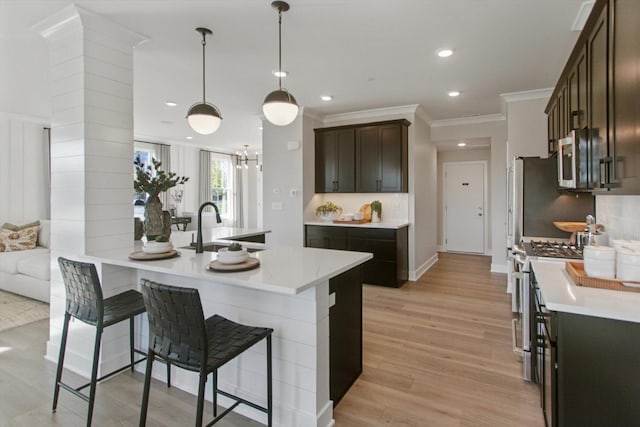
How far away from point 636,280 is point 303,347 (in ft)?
5.61

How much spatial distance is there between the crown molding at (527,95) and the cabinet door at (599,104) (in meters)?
2.79

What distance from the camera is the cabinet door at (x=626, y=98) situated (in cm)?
140

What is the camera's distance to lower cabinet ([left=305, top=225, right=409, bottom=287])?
5.00m

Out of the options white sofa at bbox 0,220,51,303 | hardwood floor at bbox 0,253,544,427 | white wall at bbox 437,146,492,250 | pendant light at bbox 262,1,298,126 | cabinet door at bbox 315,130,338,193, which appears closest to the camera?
hardwood floor at bbox 0,253,544,427

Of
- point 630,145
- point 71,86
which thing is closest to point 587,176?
point 630,145

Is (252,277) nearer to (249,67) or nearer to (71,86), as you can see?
(71,86)

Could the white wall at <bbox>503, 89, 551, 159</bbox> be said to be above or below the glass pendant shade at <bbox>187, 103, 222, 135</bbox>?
above

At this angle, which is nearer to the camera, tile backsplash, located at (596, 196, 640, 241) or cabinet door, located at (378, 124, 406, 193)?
tile backsplash, located at (596, 196, 640, 241)

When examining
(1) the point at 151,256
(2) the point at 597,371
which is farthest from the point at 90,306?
(2) the point at 597,371

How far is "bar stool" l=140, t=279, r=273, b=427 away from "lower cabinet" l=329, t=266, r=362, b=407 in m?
0.57

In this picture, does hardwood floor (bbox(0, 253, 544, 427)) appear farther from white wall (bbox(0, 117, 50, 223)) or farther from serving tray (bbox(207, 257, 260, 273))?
white wall (bbox(0, 117, 50, 223))

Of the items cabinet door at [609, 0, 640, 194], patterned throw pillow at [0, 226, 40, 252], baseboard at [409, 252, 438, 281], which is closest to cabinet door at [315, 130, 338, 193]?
baseboard at [409, 252, 438, 281]

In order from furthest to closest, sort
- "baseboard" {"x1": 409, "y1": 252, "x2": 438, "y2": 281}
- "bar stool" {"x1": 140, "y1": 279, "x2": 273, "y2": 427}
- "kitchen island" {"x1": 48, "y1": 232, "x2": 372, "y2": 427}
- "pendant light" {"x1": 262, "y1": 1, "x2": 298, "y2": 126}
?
"baseboard" {"x1": 409, "y1": 252, "x2": 438, "y2": 281} < "pendant light" {"x1": 262, "y1": 1, "x2": 298, "y2": 126} < "kitchen island" {"x1": 48, "y1": 232, "x2": 372, "y2": 427} < "bar stool" {"x1": 140, "y1": 279, "x2": 273, "y2": 427}

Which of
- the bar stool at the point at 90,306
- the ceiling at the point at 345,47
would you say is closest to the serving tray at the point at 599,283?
the ceiling at the point at 345,47
